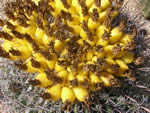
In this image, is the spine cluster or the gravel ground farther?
the gravel ground

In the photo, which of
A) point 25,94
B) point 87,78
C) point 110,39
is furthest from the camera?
point 25,94

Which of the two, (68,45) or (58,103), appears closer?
(68,45)

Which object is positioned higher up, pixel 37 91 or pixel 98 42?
pixel 98 42

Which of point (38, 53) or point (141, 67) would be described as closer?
point (38, 53)

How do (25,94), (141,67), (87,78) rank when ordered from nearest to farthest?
(87,78) → (25,94) → (141,67)

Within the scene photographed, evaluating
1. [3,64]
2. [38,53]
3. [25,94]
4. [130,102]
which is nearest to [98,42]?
[38,53]

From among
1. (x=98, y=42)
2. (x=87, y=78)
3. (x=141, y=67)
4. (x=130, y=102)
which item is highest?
(x=98, y=42)

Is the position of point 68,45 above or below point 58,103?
above

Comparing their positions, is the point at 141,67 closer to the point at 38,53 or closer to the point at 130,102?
the point at 130,102

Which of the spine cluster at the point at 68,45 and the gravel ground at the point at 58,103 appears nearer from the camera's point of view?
the spine cluster at the point at 68,45

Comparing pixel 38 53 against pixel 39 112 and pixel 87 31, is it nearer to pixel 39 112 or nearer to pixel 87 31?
pixel 87 31
